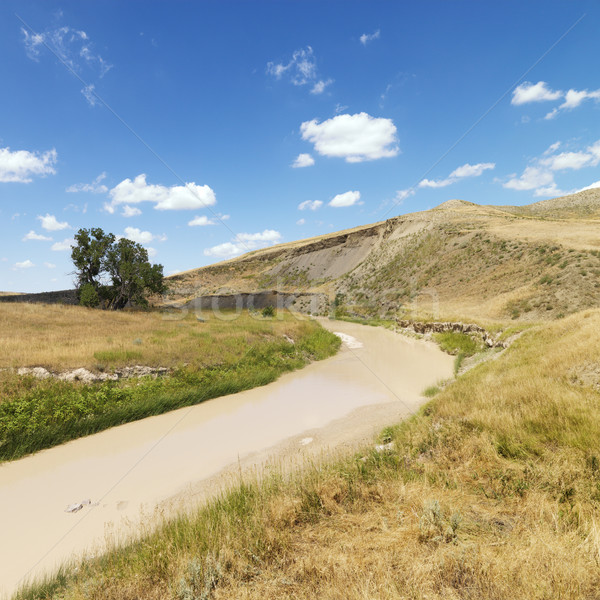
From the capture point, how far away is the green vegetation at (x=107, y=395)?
33.5 ft

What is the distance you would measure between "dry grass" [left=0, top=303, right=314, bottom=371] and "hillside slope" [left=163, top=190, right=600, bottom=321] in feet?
74.9

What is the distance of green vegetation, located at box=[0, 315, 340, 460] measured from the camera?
402 inches

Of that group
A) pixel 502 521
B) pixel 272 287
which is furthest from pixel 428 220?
pixel 502 521

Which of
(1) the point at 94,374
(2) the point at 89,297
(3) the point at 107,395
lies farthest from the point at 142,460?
(2) the point at 89,297

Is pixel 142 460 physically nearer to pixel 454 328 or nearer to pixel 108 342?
pixel 108 342

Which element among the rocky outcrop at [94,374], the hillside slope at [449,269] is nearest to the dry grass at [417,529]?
the rocky outcrop at [94,374]

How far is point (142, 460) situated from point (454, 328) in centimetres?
2597

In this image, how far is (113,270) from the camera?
3788 cm

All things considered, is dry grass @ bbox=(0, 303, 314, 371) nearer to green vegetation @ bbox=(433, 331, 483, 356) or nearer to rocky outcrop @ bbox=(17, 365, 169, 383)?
rocky outcrop @ bbox=(17, 365, 169, 383)

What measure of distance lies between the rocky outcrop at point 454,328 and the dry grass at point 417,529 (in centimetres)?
1365

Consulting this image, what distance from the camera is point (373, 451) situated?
23.3ft

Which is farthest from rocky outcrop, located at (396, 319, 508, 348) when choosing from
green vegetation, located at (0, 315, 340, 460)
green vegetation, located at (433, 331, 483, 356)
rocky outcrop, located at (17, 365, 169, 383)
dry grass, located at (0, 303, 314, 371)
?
rocky outcrop, located at (17, 365, 169, 383)

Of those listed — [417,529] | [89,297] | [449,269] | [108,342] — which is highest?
[449,269]

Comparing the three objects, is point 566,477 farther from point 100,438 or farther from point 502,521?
point 100,438
